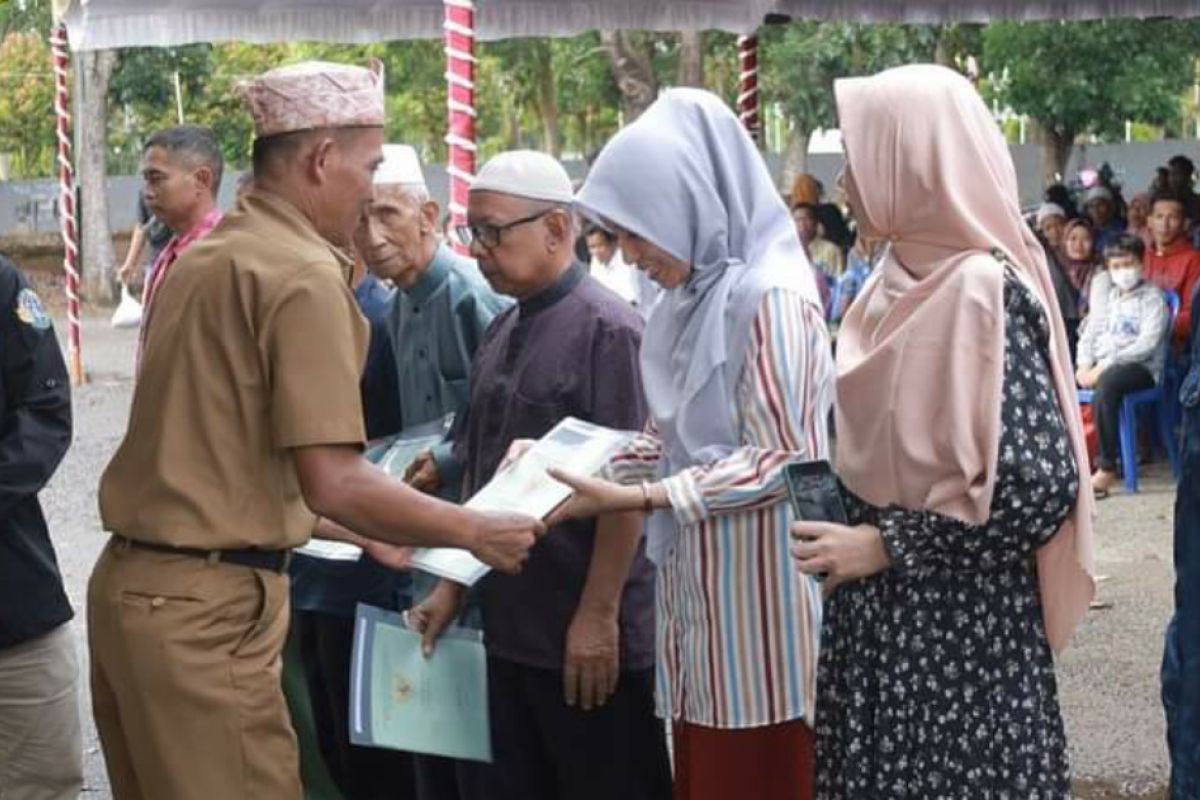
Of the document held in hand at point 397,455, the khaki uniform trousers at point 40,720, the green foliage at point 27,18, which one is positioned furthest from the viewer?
the green foliage at point 27,18

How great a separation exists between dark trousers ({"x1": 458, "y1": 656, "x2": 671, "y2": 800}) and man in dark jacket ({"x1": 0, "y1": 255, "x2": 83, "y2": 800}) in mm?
966

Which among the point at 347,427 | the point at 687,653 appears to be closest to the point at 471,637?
the point at 687,653

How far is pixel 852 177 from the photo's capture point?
128 inches

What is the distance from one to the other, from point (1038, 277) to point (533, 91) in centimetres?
4250

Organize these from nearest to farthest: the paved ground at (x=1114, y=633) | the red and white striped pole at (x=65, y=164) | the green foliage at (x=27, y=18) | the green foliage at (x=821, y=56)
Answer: the paved ground at (x=1114, y=633) → the red and white striped pole at (x=65, y=164) → the green foliage at (x=821, y=56) → the green foliage at (x=27, y=18)

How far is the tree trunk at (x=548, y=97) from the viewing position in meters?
38.2

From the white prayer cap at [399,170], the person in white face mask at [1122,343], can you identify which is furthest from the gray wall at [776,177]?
the white prayer cap at [399,170]

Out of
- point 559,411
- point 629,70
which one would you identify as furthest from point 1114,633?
point 629,70

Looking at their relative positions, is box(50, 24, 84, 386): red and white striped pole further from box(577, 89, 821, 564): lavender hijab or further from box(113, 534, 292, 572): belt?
box(113, 534, 292, 572): belt

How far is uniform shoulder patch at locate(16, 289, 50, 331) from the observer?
13.5 feet

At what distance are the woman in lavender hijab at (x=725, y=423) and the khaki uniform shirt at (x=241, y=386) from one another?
60 centimetres

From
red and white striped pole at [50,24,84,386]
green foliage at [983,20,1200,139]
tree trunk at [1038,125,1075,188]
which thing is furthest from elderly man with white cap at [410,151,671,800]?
tree trunk at [1038,125,1075,188]

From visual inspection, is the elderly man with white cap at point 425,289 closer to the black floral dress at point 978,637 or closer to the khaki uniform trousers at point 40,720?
the khaki uniform trousers at point 40,720

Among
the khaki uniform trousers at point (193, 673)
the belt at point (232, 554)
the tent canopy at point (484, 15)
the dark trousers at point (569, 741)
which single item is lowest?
the dark trousers at point (569, 741)
